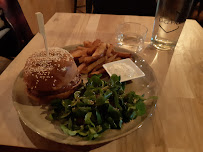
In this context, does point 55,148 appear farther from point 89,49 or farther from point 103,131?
point 89,49

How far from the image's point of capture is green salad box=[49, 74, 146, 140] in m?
0.90

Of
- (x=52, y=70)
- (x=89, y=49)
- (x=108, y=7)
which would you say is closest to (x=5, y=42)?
(x=108, y=7)

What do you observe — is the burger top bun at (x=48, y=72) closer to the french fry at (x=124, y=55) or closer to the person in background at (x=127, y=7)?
the french fry at (x=124, y=55)

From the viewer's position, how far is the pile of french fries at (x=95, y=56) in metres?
1.43

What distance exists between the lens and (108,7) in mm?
2973

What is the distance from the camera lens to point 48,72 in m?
1.10

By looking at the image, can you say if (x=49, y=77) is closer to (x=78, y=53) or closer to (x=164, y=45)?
(x=78, y=53)

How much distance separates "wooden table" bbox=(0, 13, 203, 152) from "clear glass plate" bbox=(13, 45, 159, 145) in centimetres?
7

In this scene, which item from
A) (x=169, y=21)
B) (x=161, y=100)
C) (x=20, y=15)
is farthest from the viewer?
(x=20, y=15)

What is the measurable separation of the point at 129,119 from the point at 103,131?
0.17 m

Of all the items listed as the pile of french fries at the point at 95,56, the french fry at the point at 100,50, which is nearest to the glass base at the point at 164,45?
the pile of french fries at the point at 95,56

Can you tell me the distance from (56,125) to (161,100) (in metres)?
0.73

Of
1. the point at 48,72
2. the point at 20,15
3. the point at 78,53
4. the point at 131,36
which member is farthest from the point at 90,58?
the point at 20,15

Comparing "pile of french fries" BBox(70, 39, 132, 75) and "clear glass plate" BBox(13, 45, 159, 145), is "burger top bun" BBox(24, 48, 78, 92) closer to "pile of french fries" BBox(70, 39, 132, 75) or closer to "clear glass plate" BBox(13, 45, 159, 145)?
"clear glass plate" BBox(13, 45, 159, 145)
